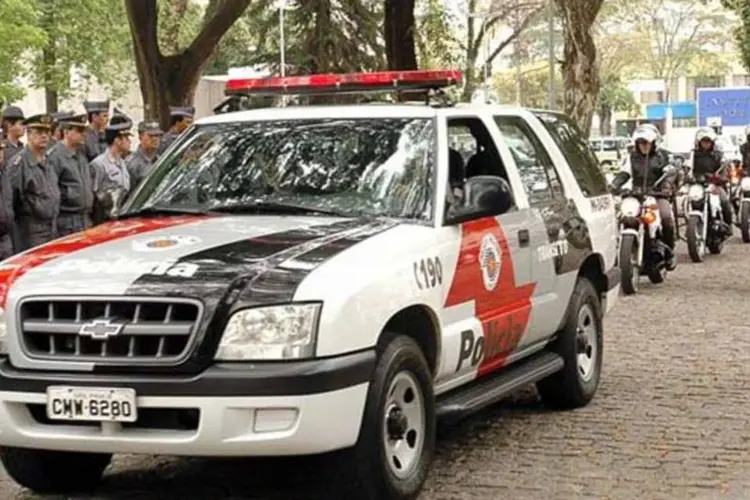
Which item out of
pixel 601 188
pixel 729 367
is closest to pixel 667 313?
pixel 729 367

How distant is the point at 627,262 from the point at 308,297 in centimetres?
896

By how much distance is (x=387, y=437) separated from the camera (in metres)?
5.79

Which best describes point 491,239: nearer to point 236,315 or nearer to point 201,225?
point 201,225

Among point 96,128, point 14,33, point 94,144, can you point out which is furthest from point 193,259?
point 14,33

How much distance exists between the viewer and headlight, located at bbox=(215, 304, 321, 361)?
5.28m

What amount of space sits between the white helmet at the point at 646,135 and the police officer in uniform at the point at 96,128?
18.7ft

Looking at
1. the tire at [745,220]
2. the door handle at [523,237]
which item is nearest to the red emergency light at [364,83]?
the door handle at [523,237]

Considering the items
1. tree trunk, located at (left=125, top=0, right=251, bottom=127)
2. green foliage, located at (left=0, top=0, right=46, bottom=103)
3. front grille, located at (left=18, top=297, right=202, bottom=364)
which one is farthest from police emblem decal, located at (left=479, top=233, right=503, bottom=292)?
green foliage, located at (left=0, top=0, right=46, bottom=103)

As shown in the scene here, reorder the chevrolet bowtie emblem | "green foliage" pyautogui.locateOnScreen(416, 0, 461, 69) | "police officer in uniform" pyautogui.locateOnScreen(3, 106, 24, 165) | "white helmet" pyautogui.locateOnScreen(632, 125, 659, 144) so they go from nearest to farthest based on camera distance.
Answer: the chevrolet bowtie emblem → "police officer in uniform" pyautogui.locateOnScreen(3, 106, 24, 165) → "white helmet" pyautogui.locateOnScreen(632, 125, 659, 144) → "green foliage" pyautogui.locateOnScreen(416, 0, 461, 69)

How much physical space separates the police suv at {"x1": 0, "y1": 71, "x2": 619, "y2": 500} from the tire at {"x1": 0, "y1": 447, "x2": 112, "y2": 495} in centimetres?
1

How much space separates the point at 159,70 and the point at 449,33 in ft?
47.7

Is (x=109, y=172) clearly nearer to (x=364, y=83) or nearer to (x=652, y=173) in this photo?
(x=364, y=83)

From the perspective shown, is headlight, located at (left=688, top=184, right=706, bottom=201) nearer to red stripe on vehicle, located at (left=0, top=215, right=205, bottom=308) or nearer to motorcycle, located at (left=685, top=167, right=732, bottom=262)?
motorcycle, located at (left=685, top=167, right=732, bottom=262)

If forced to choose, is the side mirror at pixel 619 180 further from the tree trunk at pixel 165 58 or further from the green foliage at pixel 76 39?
the green foliage at pixel 76 39
